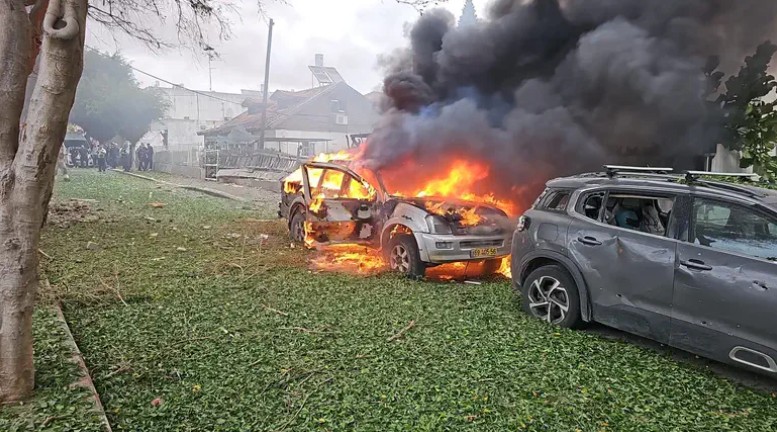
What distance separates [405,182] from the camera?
10188 millimetres

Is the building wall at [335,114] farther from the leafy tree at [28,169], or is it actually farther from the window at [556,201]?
the leafy tree at [28,169]

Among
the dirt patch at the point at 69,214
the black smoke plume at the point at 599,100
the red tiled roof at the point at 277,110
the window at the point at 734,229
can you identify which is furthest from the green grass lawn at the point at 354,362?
the red tiled roof at the point at 277,110

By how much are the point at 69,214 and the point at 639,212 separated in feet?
42.5

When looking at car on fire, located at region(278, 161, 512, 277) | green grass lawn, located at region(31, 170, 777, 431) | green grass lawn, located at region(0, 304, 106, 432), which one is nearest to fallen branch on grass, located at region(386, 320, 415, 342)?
green grass lawn, located at region(31, 170, 777, 431)

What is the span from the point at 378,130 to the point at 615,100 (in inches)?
194

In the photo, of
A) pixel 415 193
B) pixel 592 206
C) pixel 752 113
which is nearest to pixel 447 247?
pixel 415 193

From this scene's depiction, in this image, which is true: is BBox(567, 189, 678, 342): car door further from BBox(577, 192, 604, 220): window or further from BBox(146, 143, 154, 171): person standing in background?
BBox(146, 143, 154, 171): person standing in background

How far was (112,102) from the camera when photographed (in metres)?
40.3

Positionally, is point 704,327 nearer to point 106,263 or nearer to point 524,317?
point 524,317

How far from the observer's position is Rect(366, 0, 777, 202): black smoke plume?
405 inches

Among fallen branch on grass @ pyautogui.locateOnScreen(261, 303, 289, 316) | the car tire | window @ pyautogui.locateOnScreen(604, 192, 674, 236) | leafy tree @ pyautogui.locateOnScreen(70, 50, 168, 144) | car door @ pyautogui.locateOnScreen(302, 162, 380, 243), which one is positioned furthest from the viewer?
leafy tree @ pyautogui.locateOnScreen(70, 50, 168, 144)

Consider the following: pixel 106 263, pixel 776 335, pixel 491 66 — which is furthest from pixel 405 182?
pixel 776 335

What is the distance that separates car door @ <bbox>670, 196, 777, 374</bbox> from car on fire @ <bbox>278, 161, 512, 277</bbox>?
3.28m

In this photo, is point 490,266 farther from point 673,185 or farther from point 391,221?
point 673,185
